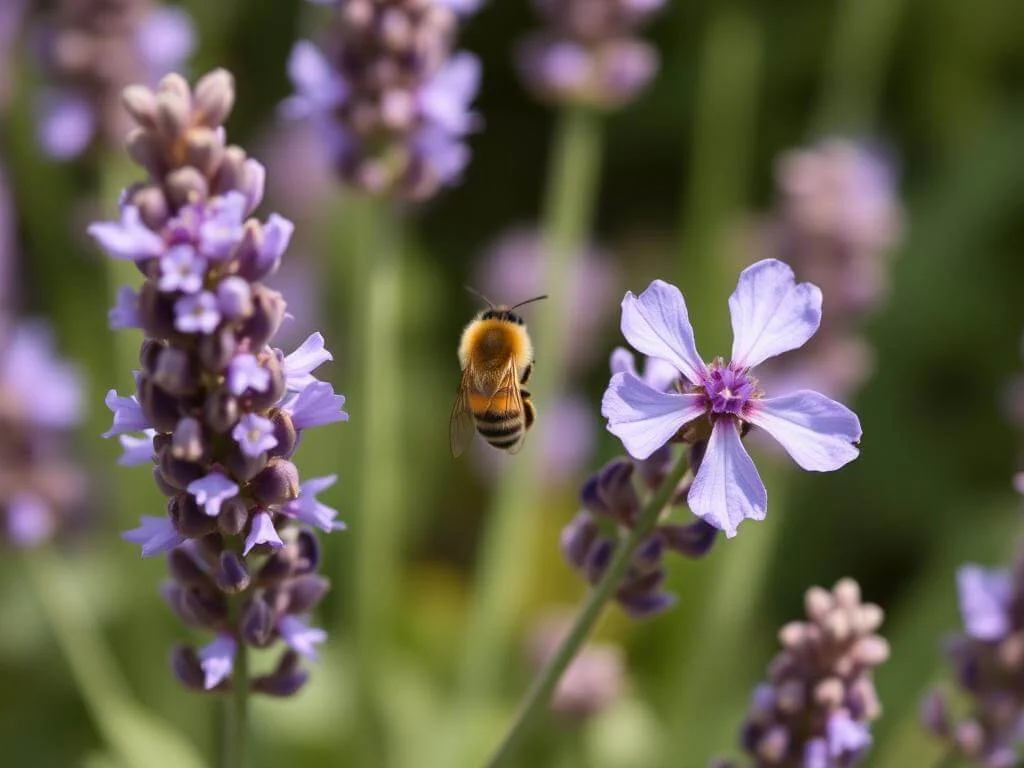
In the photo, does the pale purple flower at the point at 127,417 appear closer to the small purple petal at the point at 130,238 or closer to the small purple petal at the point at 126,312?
the small purple petal at the point at 126,312

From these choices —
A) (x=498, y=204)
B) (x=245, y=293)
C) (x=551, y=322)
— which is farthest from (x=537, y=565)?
(x=245, y=293)

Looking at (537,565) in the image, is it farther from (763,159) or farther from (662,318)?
(662,318)

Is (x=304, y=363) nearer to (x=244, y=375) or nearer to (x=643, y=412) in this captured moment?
(x=244, y=375)

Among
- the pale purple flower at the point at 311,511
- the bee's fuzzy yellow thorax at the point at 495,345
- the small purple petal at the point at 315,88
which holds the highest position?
the small purple petal at the point at 315,88

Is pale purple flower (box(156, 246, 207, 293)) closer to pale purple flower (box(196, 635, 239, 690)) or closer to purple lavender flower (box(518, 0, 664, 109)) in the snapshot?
pale purple flower (box(196, 635, 239, 690))

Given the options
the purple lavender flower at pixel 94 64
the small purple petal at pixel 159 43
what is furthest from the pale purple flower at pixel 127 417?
the small purple petal at pixel 159 43

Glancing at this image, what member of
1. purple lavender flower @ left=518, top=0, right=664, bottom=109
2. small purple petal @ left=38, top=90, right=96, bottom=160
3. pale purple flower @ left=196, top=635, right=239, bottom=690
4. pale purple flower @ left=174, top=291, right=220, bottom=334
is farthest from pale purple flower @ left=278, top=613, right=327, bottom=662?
purple lavender flower @ left=518, top=0, right=664, bottom=109

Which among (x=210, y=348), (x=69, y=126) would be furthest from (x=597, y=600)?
(x=69, y=126)
